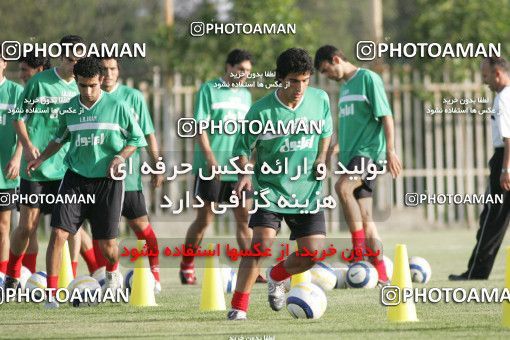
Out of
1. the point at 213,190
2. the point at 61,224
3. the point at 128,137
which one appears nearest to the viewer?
the point at 61,224

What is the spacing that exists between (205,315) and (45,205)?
2.93 meters

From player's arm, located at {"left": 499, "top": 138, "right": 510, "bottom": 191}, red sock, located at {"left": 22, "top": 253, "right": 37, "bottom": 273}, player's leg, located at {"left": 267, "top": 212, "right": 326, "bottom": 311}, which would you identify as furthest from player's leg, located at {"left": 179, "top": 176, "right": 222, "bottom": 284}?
player's leg, located at {"left": 267, "top": 212, "right": 326, "bottom": 311}

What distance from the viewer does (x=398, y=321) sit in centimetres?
898

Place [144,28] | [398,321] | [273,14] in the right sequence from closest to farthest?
[398,321] < [273,14] < [144,28]

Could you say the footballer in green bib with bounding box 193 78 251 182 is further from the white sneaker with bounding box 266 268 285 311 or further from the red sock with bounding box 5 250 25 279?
the white sneaker with bounding box 266 268 285 311

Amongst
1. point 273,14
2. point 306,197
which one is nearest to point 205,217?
point 306,197

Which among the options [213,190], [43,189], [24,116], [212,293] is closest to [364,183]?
[213,190]

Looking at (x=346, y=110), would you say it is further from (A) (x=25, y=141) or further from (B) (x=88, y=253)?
(A) (x=25, y=141)

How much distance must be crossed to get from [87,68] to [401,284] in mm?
3245

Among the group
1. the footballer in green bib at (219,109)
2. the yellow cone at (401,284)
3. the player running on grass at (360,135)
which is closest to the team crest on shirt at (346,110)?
the player running on grass at (360,135)

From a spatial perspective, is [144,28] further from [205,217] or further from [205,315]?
Result: [205,315]

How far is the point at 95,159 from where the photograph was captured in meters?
10.3

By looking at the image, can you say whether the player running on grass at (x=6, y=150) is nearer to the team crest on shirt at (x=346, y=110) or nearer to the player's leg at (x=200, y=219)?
the player's leg at (x=200, y=219)

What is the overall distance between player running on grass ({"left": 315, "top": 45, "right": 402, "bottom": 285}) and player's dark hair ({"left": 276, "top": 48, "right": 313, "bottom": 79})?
302 centimetres
